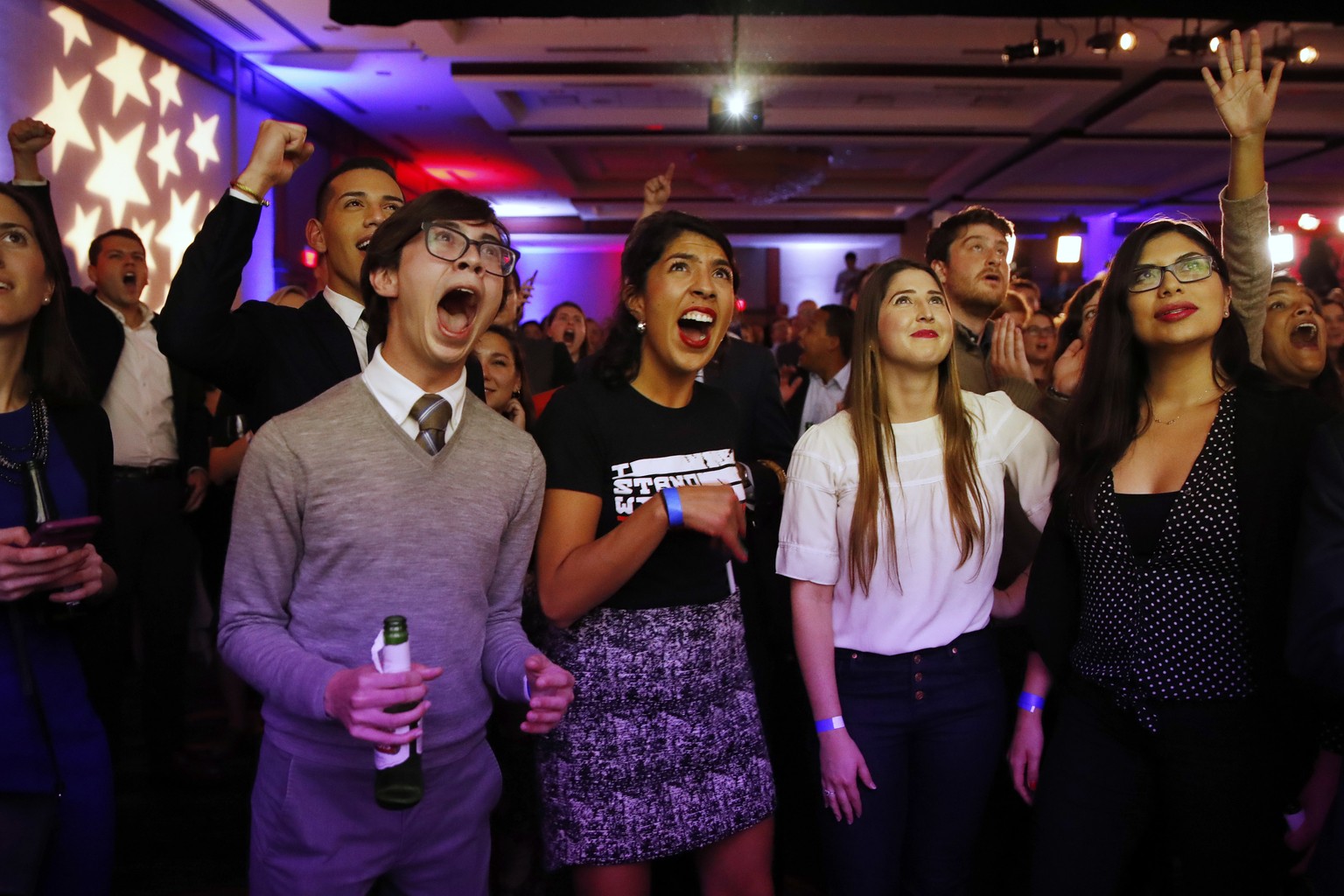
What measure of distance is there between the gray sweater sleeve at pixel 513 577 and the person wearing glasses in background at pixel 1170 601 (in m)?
1.02

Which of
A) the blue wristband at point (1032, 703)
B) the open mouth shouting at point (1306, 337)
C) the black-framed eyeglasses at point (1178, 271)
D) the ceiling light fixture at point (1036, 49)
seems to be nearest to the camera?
the black-framed eyeglasses at point (1178, 271)

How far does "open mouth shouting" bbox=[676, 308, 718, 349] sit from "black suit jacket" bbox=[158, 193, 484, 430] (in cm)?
53

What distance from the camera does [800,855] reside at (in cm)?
299

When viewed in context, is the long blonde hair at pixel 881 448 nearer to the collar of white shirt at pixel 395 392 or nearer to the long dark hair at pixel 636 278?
the long dark hair at pixel 636 278

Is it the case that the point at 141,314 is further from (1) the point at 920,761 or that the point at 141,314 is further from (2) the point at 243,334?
(1) the point at 920,761

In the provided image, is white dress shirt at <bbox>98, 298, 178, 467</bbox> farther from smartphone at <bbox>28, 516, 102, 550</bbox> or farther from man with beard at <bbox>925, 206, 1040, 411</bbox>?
man with beard at <bbox>925, 206, 1040, 411</bbox>

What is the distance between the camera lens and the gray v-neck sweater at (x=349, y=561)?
4.39ft

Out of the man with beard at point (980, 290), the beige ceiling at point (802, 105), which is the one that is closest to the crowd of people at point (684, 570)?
the man with beard at point (980, 290)

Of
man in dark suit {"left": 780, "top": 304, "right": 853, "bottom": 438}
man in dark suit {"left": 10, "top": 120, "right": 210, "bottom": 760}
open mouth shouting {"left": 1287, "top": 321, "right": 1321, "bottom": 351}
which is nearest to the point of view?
open mouth shouting {"left": 1287, "top": 321, "right": 1321, "bottom": 351}

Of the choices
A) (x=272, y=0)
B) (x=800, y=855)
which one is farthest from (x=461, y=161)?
(x=800, y=855)

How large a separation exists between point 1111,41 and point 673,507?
6.65 m

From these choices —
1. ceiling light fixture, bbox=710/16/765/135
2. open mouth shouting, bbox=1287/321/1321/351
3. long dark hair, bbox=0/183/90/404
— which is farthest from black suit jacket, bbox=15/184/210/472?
ceiling light fixture, bbox=710/16/765/135

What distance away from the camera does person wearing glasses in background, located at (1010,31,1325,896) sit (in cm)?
158

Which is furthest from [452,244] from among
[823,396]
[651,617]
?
[823,396]
